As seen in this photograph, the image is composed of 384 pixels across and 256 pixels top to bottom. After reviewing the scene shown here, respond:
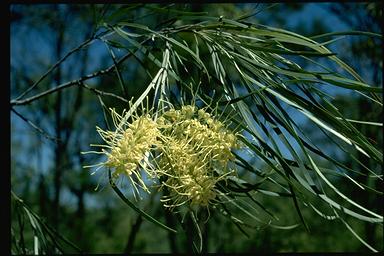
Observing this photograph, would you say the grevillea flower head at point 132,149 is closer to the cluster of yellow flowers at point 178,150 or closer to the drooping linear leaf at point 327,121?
the cluster of yellow flowers at point 178,150

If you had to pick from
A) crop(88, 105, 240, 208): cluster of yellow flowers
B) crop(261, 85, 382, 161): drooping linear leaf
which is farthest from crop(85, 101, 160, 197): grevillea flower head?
crop(261, 85, 382, 161): drooping linear leaf

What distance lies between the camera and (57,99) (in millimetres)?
3439

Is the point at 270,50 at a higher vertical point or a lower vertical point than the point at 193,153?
higher

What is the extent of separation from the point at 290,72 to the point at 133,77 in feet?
9.33

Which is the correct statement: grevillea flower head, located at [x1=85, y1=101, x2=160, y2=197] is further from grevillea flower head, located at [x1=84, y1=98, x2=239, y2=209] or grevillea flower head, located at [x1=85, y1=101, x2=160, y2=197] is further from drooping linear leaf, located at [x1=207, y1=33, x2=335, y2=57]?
drooping linear leaf, located at [x1=207, y1=33, x2=335, y2=57]

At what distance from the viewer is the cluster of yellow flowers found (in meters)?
0.57

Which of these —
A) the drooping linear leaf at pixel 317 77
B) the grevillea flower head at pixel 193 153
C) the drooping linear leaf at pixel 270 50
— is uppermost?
the drooping linear leaf at pixel 270 50

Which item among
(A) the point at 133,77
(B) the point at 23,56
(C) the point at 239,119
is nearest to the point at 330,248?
(A) the point at 133,77

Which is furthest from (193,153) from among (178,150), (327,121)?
(327,121)

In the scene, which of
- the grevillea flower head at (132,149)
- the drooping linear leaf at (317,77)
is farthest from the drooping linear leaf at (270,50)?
the grevillea flower head at (132,149)

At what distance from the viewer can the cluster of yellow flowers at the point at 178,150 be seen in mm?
570

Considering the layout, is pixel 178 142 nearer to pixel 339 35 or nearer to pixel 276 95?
pixel 276 95

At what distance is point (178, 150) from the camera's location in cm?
59

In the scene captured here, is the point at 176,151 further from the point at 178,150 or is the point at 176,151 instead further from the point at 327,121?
the point at 327,121
